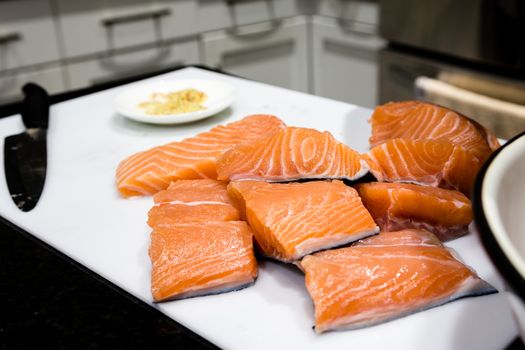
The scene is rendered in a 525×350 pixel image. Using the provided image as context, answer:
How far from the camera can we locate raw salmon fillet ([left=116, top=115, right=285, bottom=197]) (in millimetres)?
1045

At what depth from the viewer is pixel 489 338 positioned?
2.16 ft

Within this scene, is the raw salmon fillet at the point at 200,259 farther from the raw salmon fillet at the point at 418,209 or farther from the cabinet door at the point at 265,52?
the cabinet door at the point at 265,52

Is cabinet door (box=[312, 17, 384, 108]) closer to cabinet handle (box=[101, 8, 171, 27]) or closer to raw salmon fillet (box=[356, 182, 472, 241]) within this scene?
cabinet handle (box=[101, 8, 171, 27])

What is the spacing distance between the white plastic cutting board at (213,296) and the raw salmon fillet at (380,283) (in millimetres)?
15

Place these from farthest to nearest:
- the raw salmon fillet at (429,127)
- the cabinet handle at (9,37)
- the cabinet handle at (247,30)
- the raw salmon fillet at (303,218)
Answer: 1. the cabinet handle at (247,30)
2. the cabinet handle at (9,37)
3. the raw salmon fillet at (429,127)
4. the raw salmon fillet at (303,218)

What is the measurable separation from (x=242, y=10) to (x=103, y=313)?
2363mm

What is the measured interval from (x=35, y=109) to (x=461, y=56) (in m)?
1.56

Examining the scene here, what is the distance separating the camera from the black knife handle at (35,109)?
135cm

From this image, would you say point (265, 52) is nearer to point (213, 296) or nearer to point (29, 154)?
point (29, 154)

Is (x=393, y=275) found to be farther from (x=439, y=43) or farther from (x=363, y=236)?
(x=439, y=43)

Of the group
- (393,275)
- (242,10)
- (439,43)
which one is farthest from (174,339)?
(242,10)

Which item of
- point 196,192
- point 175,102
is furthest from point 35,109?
point 196,192

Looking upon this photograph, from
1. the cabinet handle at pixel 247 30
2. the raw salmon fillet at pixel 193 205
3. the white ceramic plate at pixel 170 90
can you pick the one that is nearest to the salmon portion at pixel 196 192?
the raw salmon fillet at pixel 193 205

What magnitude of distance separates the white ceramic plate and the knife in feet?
0.61
